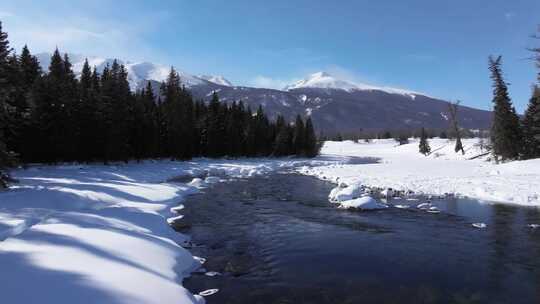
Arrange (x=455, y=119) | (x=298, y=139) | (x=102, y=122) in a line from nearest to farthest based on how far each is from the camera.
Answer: (x=102, y=122) → (x=455, y=119) → (x=298, y=139)

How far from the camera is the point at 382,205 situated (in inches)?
810

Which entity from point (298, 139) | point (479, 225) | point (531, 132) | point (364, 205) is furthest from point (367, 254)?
point (298, 139)

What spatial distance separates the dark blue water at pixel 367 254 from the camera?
9109 mm

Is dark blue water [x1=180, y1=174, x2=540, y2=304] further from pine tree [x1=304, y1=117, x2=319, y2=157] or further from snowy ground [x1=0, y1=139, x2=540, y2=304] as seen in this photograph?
pine tree [x1=304, y1=117, x2=319, y2=157]

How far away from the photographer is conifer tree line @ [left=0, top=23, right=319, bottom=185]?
1432 inches

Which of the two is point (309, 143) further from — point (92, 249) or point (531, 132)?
point (92, 249)

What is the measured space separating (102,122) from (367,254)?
3942 centimetres

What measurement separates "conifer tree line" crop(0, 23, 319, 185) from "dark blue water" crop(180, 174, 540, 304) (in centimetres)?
1394

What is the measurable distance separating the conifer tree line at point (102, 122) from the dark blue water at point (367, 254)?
549 inches

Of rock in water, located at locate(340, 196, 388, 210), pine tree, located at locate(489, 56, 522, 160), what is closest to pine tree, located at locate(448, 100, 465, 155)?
pine tree, located at locate(489, 56, 522, 160)

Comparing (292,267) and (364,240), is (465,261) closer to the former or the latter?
(364,240)

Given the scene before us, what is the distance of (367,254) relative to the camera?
1232 centimetres

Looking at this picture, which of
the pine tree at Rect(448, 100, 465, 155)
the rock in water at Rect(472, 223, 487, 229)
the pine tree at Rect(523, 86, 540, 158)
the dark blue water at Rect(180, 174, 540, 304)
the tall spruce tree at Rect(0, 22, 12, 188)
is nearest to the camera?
the dark blue water at Rect(180, 174, 540, 304)

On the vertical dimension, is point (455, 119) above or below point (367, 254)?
above
